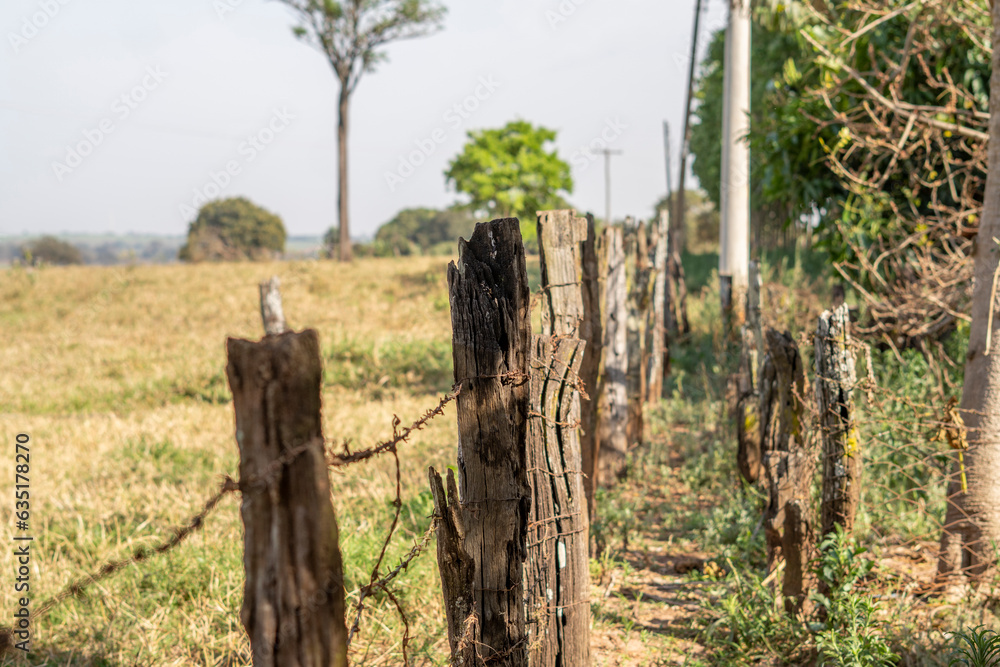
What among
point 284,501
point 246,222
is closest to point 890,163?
point 284,501

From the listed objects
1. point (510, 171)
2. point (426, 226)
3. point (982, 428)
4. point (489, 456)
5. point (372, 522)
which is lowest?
point (372, 522)

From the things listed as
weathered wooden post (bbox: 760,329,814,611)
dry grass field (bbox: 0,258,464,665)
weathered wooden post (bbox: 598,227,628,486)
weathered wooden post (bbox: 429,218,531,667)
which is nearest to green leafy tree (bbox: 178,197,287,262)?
dry grass field (bbox: 0,258,464,665)

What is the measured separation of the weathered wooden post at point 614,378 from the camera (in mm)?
5316

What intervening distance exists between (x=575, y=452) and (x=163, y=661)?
2.07 meters

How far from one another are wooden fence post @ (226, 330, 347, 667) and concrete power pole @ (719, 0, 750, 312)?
7.70 meters

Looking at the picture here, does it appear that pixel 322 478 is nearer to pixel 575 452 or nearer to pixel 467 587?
pixel 467 587

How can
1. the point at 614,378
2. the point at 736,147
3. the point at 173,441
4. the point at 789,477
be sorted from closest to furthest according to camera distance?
the point at 789,477, the point at 614,378, the point at 173,441, the point at 736,147

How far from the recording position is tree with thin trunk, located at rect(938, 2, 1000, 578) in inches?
128

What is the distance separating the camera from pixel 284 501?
4.20ft

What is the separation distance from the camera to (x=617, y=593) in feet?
12.0

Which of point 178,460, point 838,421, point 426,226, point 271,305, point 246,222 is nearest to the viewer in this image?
point 838,421

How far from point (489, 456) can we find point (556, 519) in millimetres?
516

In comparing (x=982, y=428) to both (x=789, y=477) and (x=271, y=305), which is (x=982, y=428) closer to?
(x=789, y=477)

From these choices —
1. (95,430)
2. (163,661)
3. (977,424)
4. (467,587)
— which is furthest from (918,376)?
(95,430)
